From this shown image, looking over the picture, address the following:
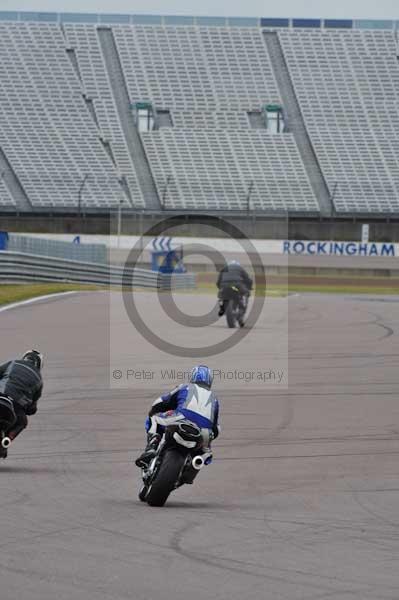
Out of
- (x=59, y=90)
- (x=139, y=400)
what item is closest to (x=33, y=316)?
(x=139, y=400)

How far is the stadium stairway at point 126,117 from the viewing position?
58.0 meters

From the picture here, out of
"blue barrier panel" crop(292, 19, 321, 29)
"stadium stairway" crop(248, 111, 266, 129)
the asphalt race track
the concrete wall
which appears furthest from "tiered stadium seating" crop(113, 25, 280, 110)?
the asphalt race track

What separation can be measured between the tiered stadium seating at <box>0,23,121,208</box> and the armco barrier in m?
13.7

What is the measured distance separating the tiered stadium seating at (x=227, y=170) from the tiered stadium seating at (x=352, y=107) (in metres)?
1.93

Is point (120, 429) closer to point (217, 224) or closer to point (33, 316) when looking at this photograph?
point (33, 316)

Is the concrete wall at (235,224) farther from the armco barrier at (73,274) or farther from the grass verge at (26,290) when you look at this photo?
the grass verge at (26,290)

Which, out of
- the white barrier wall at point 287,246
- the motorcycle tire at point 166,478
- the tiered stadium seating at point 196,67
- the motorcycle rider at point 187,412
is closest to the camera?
the motorcycle tire at point 166,478

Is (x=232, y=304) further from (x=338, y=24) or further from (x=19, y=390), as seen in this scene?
(x=338, y=24)

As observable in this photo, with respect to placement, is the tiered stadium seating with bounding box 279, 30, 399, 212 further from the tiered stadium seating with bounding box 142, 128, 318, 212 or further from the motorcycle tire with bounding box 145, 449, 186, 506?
the motorcycle tire with bounding box 145, 449, 186, 506

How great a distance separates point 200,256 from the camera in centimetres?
5622

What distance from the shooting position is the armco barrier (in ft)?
99.1

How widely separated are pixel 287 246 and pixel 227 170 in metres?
6.37

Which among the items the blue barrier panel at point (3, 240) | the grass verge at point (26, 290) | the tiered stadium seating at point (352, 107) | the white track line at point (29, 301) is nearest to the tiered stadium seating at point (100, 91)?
the tiered stadium seating at point (352, 107)

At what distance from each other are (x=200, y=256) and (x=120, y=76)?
14193 mm
